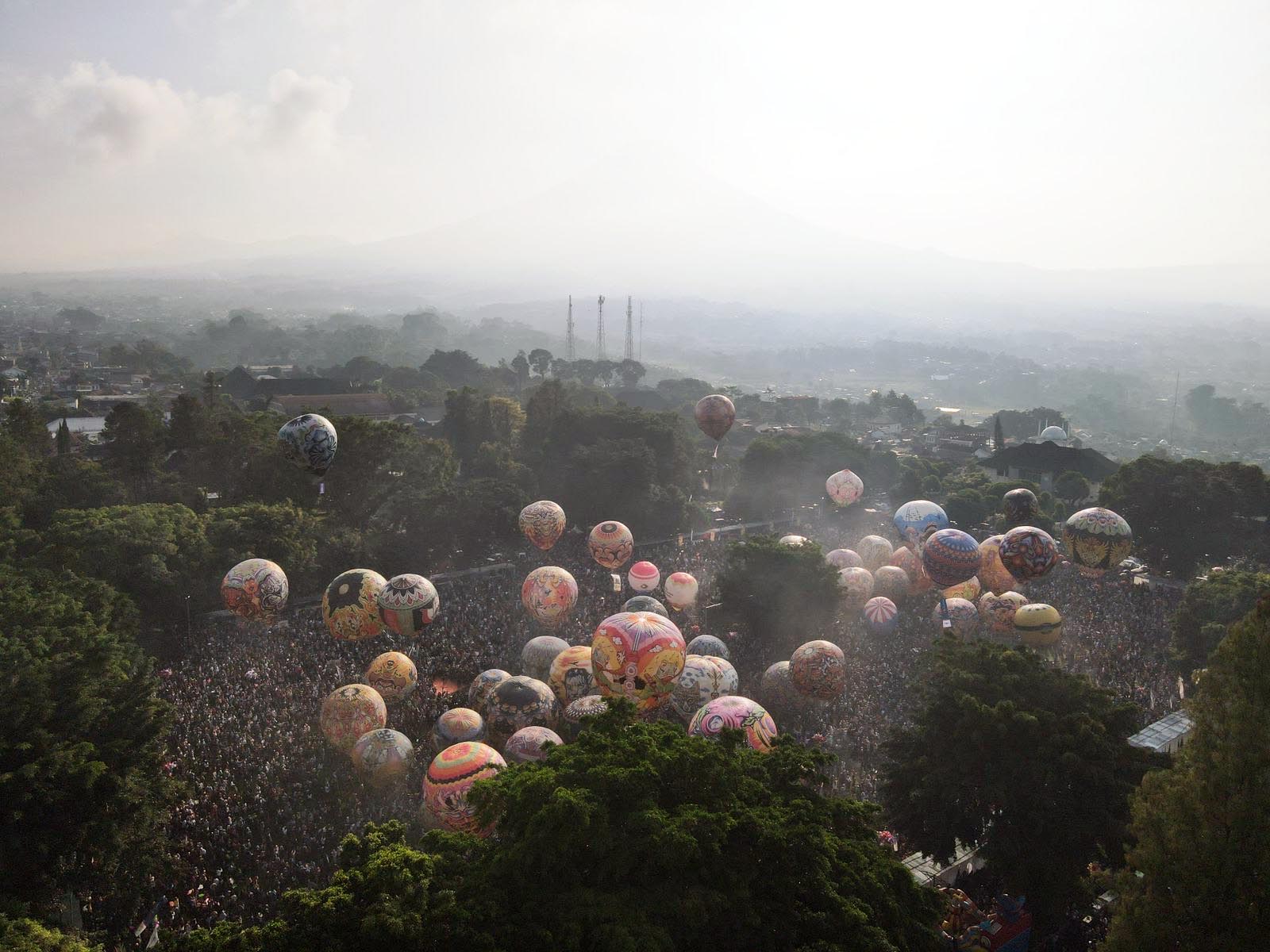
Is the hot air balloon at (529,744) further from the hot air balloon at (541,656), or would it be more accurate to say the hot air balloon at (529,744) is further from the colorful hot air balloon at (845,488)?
the colorful hot air balloon at (845,488)

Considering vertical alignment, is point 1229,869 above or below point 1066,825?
above

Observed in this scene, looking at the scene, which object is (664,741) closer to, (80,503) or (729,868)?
(729,868)

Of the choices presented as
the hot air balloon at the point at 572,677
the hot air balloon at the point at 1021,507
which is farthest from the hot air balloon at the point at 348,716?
the hot air balloon at the point at 1021,507

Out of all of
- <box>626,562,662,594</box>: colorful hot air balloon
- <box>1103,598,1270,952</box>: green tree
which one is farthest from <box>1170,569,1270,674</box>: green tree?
<box>626,562,662,594</box>: colorful hot air balloon

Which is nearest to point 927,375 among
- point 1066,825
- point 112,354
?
point 112,354

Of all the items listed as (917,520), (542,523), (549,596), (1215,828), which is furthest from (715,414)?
(1215,828)

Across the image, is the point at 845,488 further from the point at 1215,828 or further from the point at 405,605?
the point at 1215,828
